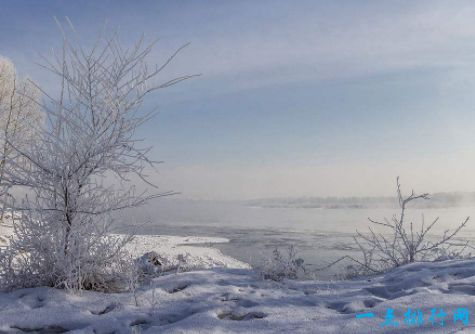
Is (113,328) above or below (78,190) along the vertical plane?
below

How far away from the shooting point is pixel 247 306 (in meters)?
4.06

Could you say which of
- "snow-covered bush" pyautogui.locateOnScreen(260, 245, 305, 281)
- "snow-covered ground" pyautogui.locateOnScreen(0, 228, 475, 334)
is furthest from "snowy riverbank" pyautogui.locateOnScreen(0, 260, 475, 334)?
"snow-covered bush" pyautogui.locateOnScreen(260, 245, 305, 281)

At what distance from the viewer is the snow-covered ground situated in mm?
3332

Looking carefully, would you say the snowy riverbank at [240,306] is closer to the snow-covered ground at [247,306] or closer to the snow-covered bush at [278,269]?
the snow-covered ground at [247,306]

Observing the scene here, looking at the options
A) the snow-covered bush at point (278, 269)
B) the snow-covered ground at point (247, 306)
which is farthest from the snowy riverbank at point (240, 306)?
the snow-covered bush at point (278, 269)

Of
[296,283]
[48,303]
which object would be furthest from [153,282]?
[296,283]

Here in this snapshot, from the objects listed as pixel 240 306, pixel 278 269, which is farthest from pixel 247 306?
pixel 278 269

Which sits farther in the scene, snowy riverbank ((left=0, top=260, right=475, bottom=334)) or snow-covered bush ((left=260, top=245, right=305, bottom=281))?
snow-covered bush ((left=260, top=245, right=305, bottom=281))

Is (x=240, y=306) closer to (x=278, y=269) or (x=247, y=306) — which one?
(x=247, y=306)

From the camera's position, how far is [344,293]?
14.8 ft

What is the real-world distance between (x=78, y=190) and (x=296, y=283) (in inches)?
116

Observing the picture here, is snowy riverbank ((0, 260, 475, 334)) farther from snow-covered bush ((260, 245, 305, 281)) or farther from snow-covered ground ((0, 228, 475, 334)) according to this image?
snow-covered bush ((260, 245, 305, 281))

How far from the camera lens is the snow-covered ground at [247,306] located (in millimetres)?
3332

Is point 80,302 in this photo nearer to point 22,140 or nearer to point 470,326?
point 22,140
